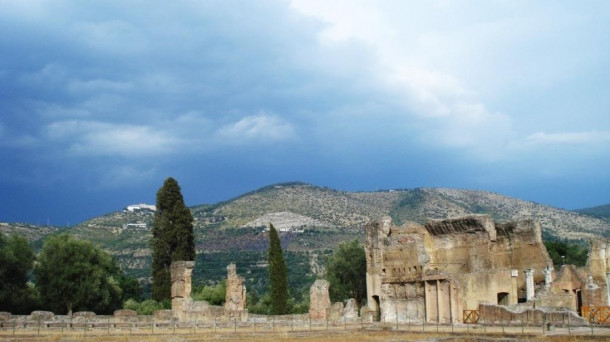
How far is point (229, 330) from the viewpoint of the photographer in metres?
35.1

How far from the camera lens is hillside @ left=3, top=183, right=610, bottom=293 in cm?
10869

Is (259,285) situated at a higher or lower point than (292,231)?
lower

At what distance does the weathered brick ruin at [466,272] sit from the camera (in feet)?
138

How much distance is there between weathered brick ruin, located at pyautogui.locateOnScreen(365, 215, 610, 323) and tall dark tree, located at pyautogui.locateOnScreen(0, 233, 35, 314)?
25.4 metres

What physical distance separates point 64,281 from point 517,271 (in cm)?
3269

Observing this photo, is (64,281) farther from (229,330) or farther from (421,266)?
(421,266)

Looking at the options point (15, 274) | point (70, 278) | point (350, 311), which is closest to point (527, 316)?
point (350, 311)

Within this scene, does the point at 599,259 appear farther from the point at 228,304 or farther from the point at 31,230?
the point at 31,230

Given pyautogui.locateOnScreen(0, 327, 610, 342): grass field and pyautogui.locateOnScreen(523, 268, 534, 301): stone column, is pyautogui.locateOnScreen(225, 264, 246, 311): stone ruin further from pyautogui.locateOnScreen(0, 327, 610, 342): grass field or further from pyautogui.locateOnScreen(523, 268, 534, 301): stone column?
pyautogui.locateOnScreen(523, 268, 534, 301): stone column

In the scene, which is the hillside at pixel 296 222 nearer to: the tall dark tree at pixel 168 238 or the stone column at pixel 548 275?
the tall dark tree at pixel 168 238

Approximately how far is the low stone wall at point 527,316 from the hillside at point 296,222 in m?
56.0

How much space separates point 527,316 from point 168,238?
3097cm

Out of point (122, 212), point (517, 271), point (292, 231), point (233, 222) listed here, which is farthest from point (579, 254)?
point (122, 212)

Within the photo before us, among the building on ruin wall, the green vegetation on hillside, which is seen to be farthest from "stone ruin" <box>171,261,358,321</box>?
the green vegetation on hillside
